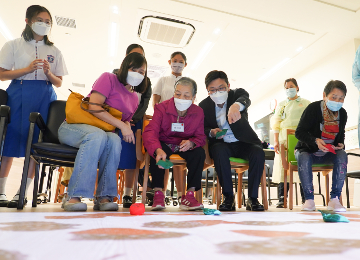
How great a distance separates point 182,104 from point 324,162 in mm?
1356

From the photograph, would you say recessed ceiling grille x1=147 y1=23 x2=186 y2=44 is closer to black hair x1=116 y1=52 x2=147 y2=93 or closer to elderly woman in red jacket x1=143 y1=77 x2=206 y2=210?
elderly woman in red jacket x1=143 y1=77 x2=206 y2=210

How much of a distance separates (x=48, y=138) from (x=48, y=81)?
423mm

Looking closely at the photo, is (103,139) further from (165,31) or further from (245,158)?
(165,31)

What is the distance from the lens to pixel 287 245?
519 millimetres

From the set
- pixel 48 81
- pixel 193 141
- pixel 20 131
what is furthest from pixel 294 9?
pixel 20 131

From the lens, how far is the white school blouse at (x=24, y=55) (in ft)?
6.59

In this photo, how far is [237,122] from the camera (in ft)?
7.35

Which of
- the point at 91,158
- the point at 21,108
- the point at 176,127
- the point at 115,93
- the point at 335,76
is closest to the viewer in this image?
the point at 91,158

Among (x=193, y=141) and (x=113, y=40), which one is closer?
(x=193, y=141)

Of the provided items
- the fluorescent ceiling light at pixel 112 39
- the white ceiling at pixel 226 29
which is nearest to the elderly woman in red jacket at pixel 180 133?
the white ceiling at pixel 226 29

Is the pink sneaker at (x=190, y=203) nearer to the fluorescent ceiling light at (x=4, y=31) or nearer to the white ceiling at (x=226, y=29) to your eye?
the white ceiling at (x=226, y=29)

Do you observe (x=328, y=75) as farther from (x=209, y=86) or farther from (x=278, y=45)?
(x=209, y=86)

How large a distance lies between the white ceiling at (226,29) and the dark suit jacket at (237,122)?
87.1 inches

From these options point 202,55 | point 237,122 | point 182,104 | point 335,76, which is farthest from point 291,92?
point 202,55
